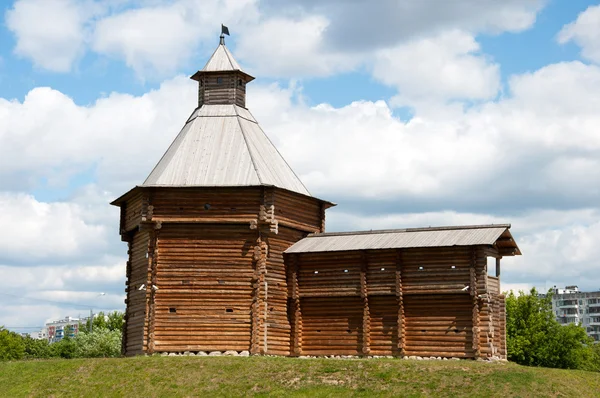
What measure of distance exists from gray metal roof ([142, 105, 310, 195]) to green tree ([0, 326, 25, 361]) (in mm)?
40310

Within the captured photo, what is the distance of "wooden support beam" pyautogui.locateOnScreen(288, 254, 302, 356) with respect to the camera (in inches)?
1519

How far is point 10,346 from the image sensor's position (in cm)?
7788

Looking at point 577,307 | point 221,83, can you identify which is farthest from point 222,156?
point 577,307

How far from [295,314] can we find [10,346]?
4722 cm

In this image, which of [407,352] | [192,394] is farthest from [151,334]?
[407,352]

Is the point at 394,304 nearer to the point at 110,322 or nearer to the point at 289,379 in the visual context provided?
the point at 289,379

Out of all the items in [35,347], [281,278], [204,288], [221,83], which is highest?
[221,83]

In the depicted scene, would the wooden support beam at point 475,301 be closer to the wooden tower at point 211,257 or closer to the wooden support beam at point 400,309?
the wooden support beam at point 400,309

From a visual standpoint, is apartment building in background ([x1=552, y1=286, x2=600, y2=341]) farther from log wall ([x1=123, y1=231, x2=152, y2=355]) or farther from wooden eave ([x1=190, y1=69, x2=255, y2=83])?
log wall ([x1=123, y1=231, x2=152, y2=355])

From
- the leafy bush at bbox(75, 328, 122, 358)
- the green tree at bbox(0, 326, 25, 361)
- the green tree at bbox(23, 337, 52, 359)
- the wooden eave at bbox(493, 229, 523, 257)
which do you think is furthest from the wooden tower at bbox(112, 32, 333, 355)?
the green tree at bbox(0, 326, 25, 361)

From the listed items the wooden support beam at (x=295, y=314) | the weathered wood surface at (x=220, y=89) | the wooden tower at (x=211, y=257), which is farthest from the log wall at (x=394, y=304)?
the weathered wood surface at (x=220, y=89)

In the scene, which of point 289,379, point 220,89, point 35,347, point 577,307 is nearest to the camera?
point 289,379

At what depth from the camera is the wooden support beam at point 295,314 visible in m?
38.6

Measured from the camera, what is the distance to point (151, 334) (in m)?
37.4
